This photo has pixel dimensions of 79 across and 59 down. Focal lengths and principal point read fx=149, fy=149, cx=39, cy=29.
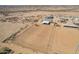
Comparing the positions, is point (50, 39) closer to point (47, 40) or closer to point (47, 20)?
point (47, 40)

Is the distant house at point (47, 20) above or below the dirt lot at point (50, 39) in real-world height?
above

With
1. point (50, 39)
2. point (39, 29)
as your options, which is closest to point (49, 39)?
point (50, 39)

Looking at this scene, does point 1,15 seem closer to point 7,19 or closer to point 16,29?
point 7,19

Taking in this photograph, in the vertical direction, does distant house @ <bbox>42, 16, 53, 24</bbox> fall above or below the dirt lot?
above

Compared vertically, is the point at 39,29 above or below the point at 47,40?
above

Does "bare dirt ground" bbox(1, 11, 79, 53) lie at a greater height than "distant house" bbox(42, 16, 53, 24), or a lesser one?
lesser

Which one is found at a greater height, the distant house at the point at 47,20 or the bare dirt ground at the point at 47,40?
the distant house at the point at 47,20

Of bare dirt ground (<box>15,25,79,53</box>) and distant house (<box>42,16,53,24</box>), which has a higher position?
distant house (<box>42,16,53,24</box>)
